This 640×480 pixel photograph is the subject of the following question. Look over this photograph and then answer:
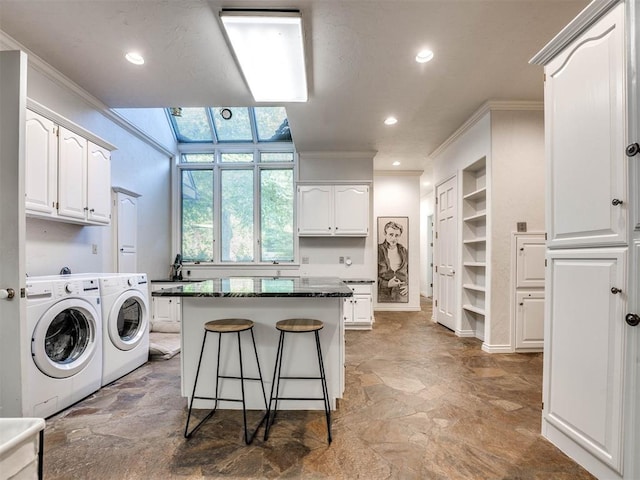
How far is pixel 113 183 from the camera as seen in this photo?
3697mm

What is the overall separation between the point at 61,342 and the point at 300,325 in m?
1.95

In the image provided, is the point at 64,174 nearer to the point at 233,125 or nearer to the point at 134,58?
the point at 134,58

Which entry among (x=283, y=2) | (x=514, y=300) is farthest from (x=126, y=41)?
(x=514, y=300)

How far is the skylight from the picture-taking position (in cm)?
514

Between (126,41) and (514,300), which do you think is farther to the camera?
(514,300)

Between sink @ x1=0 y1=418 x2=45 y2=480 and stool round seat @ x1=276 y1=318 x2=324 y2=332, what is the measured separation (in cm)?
116

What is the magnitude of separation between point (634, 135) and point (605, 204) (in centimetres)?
32

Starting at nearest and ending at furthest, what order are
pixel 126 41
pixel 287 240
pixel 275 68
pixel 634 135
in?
pixel 634 135
pixel 126 41
pixel 275 68
pixel 287 240

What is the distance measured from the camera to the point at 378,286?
5918 mm

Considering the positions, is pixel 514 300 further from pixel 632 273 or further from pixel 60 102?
pixel 60 102

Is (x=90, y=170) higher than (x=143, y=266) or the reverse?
higher

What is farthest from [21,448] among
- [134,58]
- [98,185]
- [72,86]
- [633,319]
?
[72,86]

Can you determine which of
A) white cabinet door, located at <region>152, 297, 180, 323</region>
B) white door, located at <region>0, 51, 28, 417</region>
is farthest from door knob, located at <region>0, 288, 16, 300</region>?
white cabinet door, located at <region>152, 297, 180, 323</region>

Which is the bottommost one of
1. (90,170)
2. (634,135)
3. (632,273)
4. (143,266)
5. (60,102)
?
(143,266)
